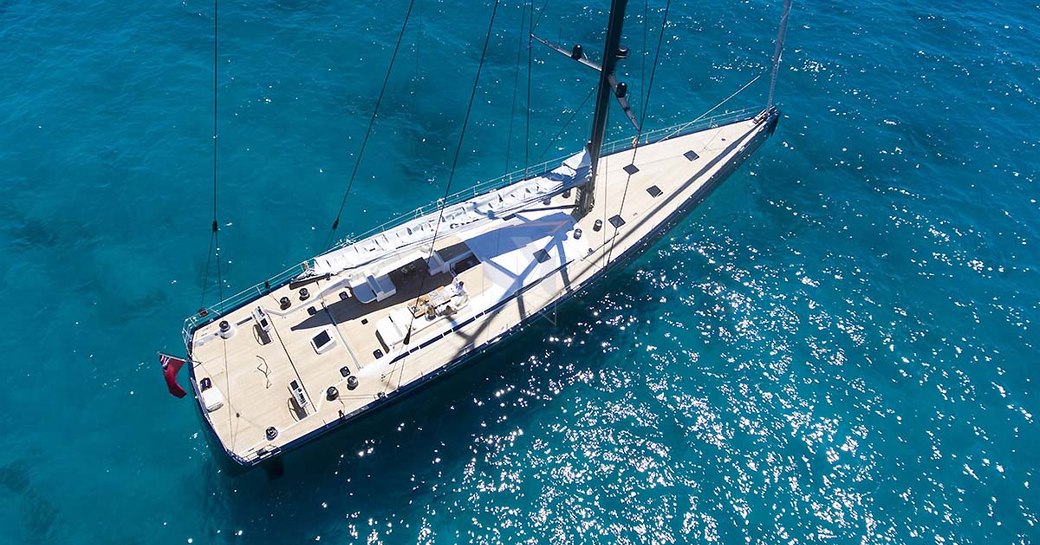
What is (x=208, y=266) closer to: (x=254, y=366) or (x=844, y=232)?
(x=254, y=366)

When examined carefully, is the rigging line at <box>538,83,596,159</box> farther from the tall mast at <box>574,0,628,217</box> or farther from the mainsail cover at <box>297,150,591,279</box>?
the tall mast at <box>574,0,628,217</box>

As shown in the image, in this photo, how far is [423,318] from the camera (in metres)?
32.2

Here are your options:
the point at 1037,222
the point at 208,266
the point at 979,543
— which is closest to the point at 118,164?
the point at 208,266

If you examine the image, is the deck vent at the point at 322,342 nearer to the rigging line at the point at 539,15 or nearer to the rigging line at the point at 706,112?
the rigging line at the point at 706,112

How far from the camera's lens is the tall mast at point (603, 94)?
1165 inches

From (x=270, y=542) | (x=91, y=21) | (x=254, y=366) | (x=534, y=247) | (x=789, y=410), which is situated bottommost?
(x=270, y=542)

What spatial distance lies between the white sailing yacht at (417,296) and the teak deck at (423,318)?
0.07 m

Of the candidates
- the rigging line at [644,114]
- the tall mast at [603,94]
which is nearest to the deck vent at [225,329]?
the tall mast at [603,94]

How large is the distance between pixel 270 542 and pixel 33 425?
14505 mm

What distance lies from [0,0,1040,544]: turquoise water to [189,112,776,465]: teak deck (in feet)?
9.21

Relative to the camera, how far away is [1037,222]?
41000 mm

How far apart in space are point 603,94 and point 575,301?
1181 centimetres

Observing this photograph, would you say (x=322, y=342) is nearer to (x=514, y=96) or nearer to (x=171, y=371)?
(x=171, y=371)

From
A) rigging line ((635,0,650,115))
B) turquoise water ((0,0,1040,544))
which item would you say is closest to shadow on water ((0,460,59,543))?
turquoise water ((0,0,1040,544))
